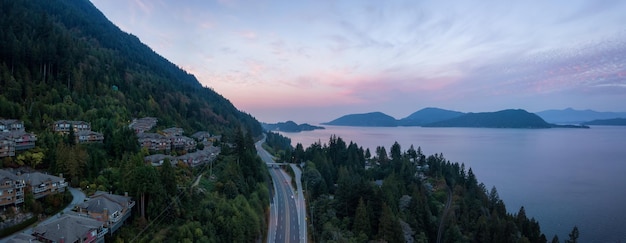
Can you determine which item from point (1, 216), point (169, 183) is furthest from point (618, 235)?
point (1, 216)

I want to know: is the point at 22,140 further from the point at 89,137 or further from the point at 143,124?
the point at 143,124

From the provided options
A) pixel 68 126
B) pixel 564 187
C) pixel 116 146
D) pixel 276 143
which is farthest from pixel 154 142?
pixel 564 187

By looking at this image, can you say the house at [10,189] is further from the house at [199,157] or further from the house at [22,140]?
the house at [199,157]

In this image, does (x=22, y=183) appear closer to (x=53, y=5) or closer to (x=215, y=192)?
(x=215, y=192)

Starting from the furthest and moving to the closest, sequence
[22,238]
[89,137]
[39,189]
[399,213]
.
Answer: [399,213]
[89,137]
[39,189]
[22,238]

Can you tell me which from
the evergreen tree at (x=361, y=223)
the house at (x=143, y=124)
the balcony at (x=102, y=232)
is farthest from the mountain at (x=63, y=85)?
the evergreen tree at (x=361, y=223)

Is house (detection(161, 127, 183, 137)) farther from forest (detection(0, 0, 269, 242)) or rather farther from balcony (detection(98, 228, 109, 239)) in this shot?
balcony (detection(98, 228, 109, 239))
